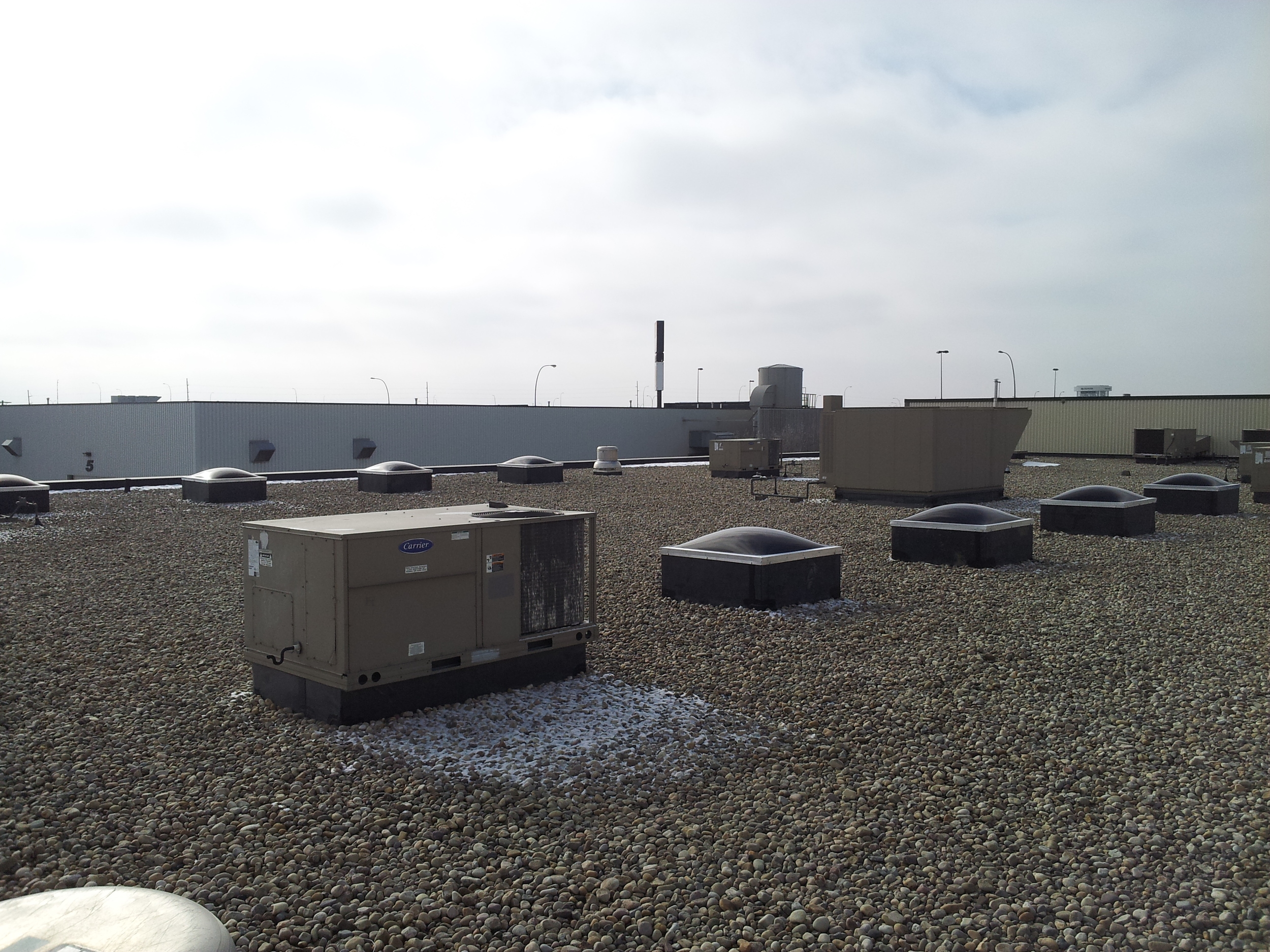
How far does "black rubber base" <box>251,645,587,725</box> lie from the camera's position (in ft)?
22.2

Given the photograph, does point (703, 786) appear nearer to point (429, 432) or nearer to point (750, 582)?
point (750, 582)

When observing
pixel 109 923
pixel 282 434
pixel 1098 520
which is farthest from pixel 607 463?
pixel 109 923

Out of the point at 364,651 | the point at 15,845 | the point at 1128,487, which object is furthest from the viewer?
the point at 1128,487

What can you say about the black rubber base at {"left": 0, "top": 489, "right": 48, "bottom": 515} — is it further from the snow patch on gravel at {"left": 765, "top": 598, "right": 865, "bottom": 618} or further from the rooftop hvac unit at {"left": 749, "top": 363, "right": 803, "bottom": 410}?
the rooftop hvac unit at {"left": 749, "top": 363, "right": 803, "bottom": 410}

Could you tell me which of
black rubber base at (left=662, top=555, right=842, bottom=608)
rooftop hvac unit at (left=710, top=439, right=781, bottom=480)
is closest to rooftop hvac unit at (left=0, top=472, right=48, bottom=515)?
black rubber base at (left=662, top=555, right=842, bottom=608)

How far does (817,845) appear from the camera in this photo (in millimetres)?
5020

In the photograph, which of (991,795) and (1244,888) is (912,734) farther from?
(1244,888)

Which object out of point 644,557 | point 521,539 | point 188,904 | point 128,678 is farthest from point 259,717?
point 644,557

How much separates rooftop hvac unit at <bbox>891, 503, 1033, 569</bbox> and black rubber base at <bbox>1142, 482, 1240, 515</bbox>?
8.65 metres

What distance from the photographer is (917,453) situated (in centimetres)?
2261

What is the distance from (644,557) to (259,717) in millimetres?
8125

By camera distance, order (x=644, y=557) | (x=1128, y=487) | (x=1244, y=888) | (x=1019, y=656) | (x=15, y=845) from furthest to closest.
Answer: (x=1128, y=487)
(x=644, y=557)
(x=1019, y=656)
(x=15, y=845)
(x=1244, y=888)

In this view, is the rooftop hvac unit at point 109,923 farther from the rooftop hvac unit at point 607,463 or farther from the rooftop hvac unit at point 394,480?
the rooftop hvac unit at point 607,463

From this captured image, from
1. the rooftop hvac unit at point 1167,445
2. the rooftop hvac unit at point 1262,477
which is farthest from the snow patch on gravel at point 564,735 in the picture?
the rooftop hvac unit at point 1167,445
